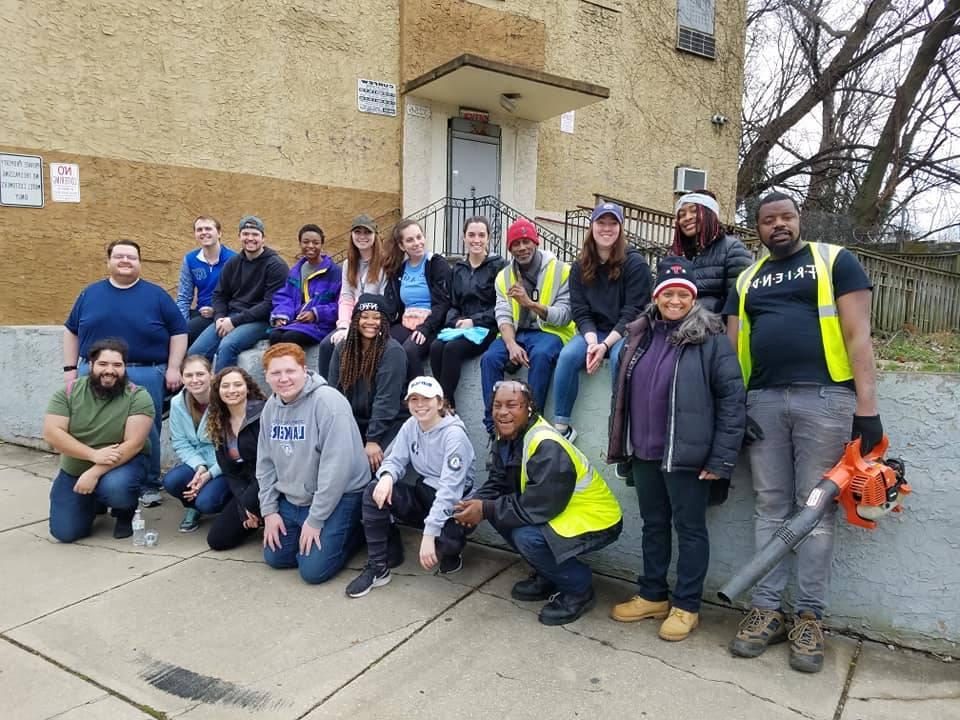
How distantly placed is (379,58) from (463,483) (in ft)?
28.3

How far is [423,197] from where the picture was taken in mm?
10836

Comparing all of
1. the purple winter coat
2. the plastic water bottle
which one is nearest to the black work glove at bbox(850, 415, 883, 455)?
the purple winter coat

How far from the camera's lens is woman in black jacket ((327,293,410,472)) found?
13.6 feet

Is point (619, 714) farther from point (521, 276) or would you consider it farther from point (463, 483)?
point (521, 276)

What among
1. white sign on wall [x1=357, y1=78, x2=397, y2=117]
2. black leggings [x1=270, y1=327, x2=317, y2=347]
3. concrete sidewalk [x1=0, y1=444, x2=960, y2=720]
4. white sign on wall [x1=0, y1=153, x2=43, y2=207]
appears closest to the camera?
concrete sidewalk [x1=0, y1=444, x2=960, y2=720]

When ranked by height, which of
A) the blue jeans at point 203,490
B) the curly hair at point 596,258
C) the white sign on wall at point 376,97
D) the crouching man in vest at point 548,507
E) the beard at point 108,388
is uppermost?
the white sign on wall at point 376,97

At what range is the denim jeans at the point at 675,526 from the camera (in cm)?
308

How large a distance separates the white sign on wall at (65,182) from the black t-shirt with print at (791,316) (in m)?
8.48

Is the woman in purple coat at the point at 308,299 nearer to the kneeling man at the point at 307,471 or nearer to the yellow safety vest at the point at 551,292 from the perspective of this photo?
the kneeling man at the point at 307,471

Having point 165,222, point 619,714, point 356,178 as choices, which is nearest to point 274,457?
point 619,714

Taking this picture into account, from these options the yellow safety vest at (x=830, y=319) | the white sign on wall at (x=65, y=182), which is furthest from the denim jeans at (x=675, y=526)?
the white sign on wall at (x=65, y=182)

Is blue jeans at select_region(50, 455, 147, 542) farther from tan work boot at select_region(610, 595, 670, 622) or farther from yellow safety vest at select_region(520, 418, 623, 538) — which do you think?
tan work boot at select_region(610, 595, 670, 622)

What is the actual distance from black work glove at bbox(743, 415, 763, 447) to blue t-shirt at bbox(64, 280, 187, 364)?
14.6 feet

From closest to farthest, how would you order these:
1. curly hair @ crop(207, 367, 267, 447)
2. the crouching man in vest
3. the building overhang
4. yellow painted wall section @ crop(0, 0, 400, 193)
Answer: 1. the crouching man in vest
2. curly hair @ crop(207, 367, 267, 447)
3. yellow painted wall section @ crop(0, 0, 400, 193)
4. the building overhang
